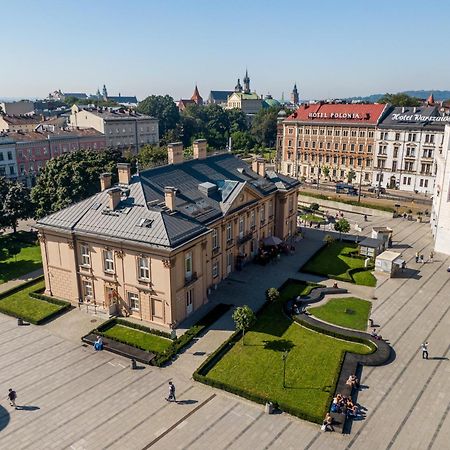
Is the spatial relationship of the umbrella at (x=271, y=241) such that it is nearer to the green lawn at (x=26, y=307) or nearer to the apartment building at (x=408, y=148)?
the green lawn at (x=26, y=307)

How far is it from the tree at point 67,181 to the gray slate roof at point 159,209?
20.4 meters

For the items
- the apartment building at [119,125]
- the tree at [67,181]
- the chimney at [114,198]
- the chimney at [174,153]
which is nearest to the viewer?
Result: the chimney at [114,198]

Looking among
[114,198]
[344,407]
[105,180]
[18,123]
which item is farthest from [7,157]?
[344,407]

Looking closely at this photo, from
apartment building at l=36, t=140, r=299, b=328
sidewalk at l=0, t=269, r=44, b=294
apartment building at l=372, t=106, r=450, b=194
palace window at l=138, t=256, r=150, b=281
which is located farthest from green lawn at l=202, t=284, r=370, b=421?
apartment building at l=372, t=106, r=450, b=194

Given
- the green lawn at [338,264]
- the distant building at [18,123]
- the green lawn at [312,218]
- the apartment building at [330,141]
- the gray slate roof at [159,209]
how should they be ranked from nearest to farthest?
the gray slate roof at [159,209]
the green lawn at [338,264]
the green lawn at [312,218]
the apartment building at [330,141]
the distant building at [18,123]

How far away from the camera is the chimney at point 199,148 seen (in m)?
62.6

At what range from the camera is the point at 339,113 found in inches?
4515

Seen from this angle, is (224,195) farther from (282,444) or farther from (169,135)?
(169,135)

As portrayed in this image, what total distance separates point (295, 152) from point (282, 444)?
101 meters

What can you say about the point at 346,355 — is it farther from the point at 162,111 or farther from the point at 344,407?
the point at 162,111

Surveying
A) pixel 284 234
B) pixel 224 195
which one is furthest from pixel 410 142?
pixel 224 195

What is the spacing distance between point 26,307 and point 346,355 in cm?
3458

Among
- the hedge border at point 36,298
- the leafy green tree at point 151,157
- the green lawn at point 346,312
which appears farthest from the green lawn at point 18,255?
the green lawn at point 346,312

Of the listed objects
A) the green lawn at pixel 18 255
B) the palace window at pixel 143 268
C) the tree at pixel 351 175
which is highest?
the palace window at pixel 143 268
